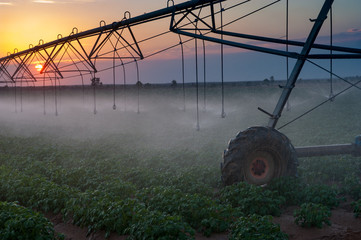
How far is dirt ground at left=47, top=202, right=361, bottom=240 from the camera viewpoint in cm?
782

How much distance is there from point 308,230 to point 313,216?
0.30 meters

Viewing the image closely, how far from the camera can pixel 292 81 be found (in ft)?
35.0

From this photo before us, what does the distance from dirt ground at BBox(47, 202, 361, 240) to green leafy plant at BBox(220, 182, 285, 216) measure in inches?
11.4

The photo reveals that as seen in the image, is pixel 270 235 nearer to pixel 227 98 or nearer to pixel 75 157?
pixel 75 157

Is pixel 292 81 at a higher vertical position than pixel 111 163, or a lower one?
higher

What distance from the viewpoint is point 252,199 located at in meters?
9.07

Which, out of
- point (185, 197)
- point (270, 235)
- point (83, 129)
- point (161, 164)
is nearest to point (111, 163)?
point (161, 164)

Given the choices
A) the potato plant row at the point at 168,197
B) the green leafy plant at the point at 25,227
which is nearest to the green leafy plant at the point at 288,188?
the potato plant row at the point at 168,197

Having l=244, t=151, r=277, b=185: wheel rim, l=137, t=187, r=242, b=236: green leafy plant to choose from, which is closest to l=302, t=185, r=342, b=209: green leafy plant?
l=244, t=151, r=277, b=185: wheel rim

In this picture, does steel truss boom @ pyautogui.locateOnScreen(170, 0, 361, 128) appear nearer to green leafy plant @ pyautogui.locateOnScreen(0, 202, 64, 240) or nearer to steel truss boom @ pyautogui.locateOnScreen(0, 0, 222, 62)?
steel truss boom @ pyautogui.locateOnScreen(0, 0, 222, 62)

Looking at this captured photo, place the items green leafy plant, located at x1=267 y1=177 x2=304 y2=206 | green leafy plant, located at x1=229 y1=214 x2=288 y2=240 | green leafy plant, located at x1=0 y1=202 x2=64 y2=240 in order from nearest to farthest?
green leafy plant, located at x1=229 y1=214 x2=288 y2=240
green leafy plant, located at x1=0 y1=202 x2=64 y2=240
green leafy plant, located at x1=267 y1=177 x2=304 y2=206

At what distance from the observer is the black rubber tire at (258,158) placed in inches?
408

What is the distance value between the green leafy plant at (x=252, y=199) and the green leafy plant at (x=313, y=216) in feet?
2.59

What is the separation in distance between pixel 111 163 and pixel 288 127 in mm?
15685
